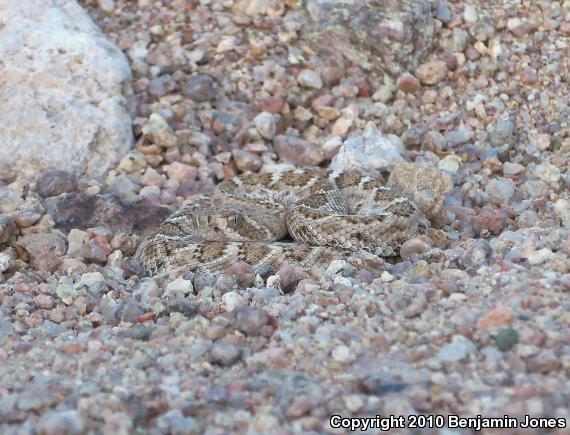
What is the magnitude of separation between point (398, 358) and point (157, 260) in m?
2.39

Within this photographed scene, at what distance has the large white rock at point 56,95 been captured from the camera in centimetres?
670

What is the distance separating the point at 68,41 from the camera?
7.06 meters

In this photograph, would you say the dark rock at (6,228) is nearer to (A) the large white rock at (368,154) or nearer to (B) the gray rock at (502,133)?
(A) the large white rock at (368,154)

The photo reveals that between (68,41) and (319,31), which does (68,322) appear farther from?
(319,31)

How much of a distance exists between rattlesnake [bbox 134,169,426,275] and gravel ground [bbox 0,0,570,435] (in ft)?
0.82

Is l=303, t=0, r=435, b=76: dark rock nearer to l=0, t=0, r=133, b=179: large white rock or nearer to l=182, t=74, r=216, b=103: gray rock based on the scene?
l=182, t=74, r=216, b=103: gray rock

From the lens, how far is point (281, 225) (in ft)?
20.5

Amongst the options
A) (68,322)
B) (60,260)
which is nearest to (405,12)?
(60,260)

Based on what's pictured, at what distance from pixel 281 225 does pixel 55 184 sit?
69.1 inches

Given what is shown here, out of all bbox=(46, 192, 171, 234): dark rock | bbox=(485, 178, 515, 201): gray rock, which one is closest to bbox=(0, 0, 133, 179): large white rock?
bbox=(46, 192, 171, 234): dark rock

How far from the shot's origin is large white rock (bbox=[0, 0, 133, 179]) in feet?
22.0

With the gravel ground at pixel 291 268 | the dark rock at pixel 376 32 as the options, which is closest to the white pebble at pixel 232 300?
the gravel ground at pixel 291 268

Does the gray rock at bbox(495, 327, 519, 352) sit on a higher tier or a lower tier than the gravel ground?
higher

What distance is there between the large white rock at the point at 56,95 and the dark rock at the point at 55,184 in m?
0.16
